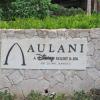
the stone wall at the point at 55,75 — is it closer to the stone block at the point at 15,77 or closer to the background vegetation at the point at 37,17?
the stone block at the point at 15,77

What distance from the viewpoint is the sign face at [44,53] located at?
1001 cm

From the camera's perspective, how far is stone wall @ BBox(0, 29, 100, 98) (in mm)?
10000

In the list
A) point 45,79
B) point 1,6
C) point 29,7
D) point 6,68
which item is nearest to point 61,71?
point 45,79

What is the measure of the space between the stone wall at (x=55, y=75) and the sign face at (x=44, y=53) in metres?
0.09

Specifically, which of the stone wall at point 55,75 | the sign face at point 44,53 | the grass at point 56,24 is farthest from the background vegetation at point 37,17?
the sign face at point 44,53

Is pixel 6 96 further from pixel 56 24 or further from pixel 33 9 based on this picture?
pixel 33 9

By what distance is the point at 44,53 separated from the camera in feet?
32.9

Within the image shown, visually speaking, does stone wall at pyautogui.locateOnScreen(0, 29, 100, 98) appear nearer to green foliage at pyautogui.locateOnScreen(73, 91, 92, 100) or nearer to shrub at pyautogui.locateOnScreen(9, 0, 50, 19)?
green foliage at pyautogui.locateOnScreen(73, 91, 92, 100)

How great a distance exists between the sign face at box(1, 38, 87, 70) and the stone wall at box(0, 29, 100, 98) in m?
0.09

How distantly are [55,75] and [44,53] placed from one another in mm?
486

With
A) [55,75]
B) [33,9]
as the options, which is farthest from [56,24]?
[33,9]

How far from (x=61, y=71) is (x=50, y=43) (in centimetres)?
59

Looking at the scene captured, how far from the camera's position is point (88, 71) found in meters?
10.1

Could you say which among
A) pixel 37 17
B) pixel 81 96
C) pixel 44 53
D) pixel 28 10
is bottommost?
pixel 81 96
